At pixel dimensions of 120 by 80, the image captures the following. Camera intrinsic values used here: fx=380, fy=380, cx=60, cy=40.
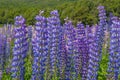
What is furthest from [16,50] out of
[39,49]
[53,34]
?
[53,34]

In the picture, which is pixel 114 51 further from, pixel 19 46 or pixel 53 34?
pixel 19 46

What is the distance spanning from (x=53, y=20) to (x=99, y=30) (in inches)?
159

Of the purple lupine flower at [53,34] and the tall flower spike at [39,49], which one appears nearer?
the tall flower spike at [39,49]

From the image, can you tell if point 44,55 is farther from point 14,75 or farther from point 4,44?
point 4,44

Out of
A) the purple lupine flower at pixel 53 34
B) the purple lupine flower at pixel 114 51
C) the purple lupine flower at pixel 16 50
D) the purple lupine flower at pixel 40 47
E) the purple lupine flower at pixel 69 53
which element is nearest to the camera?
the purple lupine flower at pixel 16 50

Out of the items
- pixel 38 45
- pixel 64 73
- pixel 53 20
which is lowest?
Result: pixel 64 73

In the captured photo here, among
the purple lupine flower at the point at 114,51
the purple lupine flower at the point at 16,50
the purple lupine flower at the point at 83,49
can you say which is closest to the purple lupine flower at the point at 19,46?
the purple lupine flower at the point at 16,50

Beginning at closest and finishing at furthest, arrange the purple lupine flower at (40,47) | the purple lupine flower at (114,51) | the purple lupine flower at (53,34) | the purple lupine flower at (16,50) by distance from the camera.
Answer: the purple lupine flower at (16,50) < the purple lupine flower at (40,47) < the purple lupine flower at (114,51) < the purple lupine flower at (53,34)

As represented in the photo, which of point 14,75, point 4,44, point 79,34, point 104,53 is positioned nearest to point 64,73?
point 79,34

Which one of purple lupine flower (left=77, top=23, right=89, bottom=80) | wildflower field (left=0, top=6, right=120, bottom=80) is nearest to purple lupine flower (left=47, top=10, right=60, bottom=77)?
wildflower field (left=0, top=6, right=120, bottom=80)

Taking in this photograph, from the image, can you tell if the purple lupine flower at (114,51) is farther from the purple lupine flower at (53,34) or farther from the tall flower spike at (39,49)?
the tall flower spike at (39,49)

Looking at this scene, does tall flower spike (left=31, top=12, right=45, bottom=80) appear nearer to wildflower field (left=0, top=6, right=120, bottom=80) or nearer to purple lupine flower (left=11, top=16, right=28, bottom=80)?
wildflower field (left=0, top=6, right=120, bottom=80)

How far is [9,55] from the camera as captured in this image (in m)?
11.5

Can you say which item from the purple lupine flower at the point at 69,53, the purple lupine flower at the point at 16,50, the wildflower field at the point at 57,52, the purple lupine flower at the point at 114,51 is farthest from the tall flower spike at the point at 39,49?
the purple lupine flower at the point at 114,51
